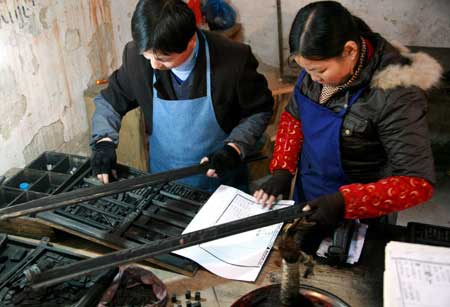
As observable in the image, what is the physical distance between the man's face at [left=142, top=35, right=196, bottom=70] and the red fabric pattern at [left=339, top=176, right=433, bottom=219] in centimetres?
78

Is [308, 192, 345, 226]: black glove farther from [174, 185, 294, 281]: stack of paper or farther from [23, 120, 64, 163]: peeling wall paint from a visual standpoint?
[23, 120, 64, 163]: peeling wall paint

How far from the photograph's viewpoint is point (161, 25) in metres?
1.64

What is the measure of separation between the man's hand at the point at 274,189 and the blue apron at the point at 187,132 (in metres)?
0.39

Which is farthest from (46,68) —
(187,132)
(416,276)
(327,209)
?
(416,276)

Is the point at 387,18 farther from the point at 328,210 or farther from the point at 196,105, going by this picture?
the point at 328,210

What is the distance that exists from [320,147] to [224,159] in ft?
1.22

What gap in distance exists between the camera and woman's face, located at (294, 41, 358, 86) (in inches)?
61.7

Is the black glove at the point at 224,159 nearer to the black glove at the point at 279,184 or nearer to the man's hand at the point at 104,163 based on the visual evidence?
the black glove at the point at 279,184

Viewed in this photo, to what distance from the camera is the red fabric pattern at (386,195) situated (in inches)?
61.1

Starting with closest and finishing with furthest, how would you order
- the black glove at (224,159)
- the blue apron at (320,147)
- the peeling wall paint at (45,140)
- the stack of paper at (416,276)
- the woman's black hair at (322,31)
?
the stack of paper at (416,276) < the woman's black hair at (322,31) < the blue apron at (320,147) < the black glove at (224,159) < the peeling wall paint at (45,140)

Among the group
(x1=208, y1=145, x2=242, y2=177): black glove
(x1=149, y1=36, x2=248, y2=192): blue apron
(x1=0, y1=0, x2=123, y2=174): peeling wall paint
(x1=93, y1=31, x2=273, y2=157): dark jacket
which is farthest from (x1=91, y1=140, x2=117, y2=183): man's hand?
(x1=0, y1=0, x2=123, y2=174): peeling wall paint

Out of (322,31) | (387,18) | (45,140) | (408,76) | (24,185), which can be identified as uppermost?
(322,31)

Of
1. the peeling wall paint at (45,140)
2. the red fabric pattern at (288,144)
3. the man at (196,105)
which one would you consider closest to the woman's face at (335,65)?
the red fabric pattern at (288,144)

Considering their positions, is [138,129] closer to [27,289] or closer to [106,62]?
[106,62]
